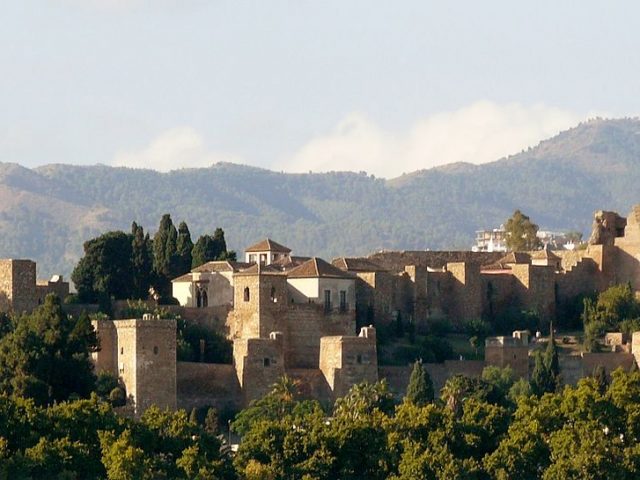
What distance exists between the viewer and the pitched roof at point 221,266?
72.7 m

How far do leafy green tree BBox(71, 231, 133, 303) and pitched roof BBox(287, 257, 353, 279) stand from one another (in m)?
5.26

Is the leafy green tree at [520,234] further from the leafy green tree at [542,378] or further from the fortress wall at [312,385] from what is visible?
the fortress wall at [312,385]

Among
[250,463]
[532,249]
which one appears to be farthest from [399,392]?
[532,249]

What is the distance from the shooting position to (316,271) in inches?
2795

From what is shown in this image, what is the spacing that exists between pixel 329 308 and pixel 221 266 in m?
4.12

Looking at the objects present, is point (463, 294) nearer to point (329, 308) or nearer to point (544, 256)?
point (544, 256)

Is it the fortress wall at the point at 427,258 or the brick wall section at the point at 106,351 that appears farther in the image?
the fortress wall at the point at 427,258

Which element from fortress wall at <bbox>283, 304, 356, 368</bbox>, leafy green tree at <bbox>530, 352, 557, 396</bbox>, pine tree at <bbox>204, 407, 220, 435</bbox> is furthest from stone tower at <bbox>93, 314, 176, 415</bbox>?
leafy green tree at <bbox>530, 352, 557, 396</bbox>

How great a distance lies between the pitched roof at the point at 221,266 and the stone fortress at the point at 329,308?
0.06 metres

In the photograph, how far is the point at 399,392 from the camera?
68938 millimetres

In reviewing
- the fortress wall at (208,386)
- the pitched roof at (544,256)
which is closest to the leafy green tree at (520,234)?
the pitched roof at (544,256)

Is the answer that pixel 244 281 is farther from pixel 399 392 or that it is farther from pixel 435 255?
pixel 435 255

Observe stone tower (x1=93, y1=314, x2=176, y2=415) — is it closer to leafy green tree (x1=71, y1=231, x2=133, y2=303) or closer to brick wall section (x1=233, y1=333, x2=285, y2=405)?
brick wall section (x1=233, y1=333, x2=285, y2=405)

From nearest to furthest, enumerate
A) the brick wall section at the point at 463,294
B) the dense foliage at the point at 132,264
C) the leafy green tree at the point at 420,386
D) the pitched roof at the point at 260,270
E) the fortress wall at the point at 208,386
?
the fortress wall at the point at 208,386 → the leafy green tree at the point at 420,386 → the pitched roof at the point at 260,270 → the dense foliage at the point at 132,264 → the brick wall section at the point at 463,294
